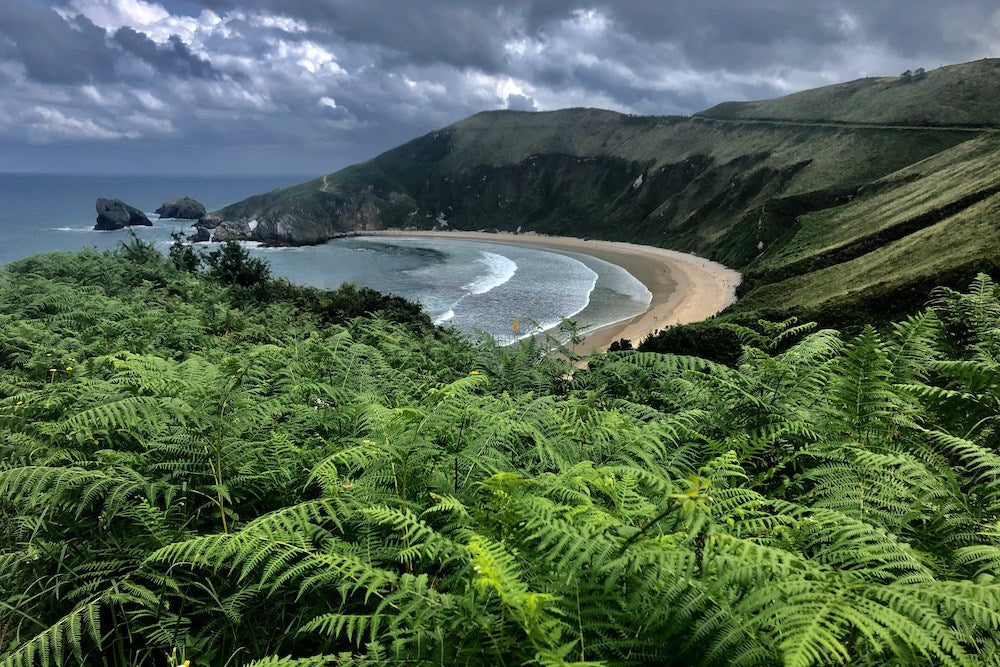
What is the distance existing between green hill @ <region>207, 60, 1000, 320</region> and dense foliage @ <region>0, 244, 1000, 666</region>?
82.1ft

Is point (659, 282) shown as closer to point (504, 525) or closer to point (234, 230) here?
point (504, 525)

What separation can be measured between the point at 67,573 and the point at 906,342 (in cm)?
622

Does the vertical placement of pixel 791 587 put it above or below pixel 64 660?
above

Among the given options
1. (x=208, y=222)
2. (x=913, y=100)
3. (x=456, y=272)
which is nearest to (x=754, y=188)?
(x=913, y=100)

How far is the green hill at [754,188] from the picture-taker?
34.3m

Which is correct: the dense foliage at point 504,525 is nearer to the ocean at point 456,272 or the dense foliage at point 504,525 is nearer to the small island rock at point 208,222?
the ocean at point 456,272

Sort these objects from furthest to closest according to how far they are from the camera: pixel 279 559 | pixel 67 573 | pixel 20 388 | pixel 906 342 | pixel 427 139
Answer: pixel 427 139
pixel 20 388
pixel 906 342
pixel 67 573
pixel 279 559

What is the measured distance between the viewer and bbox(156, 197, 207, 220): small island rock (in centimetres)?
13700

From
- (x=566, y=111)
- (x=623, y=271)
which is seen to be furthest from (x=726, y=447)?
(x=566, y=111)

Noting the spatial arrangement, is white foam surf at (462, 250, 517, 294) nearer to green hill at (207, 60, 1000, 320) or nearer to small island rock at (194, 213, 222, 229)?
green hill at (207, 60, 1000, 320)

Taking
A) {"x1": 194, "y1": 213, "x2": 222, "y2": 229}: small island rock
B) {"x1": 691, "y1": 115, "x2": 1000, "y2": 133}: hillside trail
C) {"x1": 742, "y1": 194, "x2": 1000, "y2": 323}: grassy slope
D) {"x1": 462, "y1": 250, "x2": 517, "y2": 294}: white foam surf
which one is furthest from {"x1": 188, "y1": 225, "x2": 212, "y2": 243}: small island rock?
{"x1": 691, "y1": 115, "x2": 1000, "y2": 133}: hillside trail

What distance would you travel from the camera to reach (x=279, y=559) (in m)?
2.24

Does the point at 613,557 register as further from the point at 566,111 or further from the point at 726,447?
the point at 566,111

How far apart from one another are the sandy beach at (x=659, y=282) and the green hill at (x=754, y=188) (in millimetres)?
A: 3375
